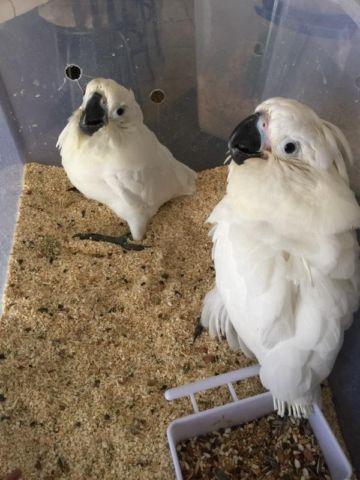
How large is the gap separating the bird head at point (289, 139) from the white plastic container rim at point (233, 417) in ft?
1.69

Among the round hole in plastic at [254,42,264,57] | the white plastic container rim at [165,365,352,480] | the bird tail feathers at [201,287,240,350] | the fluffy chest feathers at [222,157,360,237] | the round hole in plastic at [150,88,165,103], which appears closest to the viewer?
the fluffy chest feathers at [222,157,360,237]

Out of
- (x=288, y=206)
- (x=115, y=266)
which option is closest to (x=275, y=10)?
(x=288, y=206)

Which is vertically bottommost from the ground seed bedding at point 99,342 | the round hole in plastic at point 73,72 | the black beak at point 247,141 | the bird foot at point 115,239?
the ground seed bedding at point 99,342

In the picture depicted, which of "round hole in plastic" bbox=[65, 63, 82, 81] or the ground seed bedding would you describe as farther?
"round hole in plastic" bbox=[65, 63, 82, 81]

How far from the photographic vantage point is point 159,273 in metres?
1.31

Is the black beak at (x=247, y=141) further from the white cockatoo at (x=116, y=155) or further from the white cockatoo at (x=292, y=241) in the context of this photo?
the white cockatoo at (x=116, y=155)

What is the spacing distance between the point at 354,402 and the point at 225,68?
106cm

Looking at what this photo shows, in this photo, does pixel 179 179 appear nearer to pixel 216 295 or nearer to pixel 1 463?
pixel 216 295

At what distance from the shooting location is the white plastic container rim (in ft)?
3.05

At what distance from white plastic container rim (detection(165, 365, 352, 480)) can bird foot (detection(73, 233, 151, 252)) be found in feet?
1.70

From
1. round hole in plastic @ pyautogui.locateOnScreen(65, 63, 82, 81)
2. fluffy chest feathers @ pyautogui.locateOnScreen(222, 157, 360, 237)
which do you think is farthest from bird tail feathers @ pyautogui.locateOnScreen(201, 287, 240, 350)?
round hole in plastic @ pyautogui.locateOnScreen(65, 63, 82, 81)

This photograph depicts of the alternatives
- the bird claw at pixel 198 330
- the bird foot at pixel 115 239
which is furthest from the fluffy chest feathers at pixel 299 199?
the bird foot at pixel 115 239

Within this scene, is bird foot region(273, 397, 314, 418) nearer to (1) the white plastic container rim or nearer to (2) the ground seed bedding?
(1) the white plastic container rim

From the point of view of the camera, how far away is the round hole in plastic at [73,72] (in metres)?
1.41
